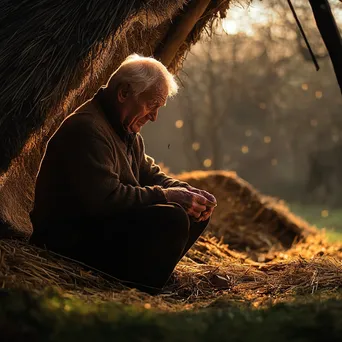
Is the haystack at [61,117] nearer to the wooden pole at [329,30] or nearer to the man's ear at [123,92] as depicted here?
the man's ear at [123,92]

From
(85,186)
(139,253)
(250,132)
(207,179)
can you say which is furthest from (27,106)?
(250,132)

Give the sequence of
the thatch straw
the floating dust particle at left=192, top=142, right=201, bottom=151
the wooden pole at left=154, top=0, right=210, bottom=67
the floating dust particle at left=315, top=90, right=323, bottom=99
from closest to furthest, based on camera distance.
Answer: the thatch straw
the wooden pole at left=154, top=0, right=210, bottom=67
the floating dust particle at left=315, top=90, right=323, bottom=99
the floating dust particle at left=192, top=142, right=201, bottom=151

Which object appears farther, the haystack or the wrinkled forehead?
the wrinkled forehead

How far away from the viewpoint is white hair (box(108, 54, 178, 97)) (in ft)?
14.4

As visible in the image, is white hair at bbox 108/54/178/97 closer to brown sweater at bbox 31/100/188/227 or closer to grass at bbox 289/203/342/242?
brown sweater at bbox 31/100/188/227

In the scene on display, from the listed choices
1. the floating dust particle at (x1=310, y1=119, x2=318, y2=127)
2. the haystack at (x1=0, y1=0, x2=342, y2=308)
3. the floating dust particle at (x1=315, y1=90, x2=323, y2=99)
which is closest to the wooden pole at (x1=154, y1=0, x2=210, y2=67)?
the haystack at (x1=0, y1=0, x2=342, y2=308)

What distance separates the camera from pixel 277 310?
9.93ft

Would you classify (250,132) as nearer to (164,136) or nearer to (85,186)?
(164,136)

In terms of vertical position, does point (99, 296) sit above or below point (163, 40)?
below

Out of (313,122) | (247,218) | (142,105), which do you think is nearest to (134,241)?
(142,105)

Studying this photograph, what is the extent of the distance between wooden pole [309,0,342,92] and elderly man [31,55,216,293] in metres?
1.12

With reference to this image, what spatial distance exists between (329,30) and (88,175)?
6.31 feet

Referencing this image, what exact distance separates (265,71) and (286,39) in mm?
3802

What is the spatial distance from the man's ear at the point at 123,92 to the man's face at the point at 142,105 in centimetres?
1
